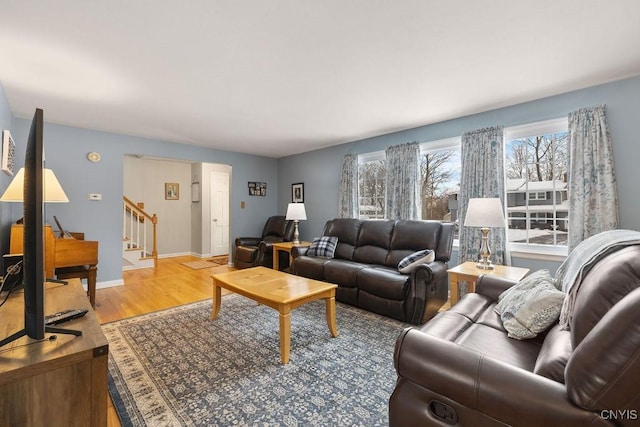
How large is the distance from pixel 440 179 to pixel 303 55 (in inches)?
107

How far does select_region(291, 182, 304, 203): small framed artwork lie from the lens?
19.6 ft

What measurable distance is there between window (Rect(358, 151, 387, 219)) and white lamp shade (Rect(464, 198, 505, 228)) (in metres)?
1.93

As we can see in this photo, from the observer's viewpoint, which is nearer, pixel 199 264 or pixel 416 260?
pixel 416 260

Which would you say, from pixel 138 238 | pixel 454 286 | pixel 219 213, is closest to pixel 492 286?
pixel 454 286

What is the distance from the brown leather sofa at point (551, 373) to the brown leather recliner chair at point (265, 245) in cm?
399

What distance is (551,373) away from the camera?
42.3 inches

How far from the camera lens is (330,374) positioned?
2035 millimetres

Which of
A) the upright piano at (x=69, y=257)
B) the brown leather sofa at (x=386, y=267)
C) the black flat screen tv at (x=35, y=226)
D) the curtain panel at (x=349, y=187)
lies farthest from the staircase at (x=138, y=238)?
the black flat screen tv at (x=35, y=226)

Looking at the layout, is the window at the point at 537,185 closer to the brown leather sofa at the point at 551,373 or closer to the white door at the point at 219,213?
the brown leather sofa at the point at 551,373

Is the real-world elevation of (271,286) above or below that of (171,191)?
below

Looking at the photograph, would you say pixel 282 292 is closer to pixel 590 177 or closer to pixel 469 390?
pixel 469 390

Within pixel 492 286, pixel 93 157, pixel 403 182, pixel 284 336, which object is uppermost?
pixel 93 157

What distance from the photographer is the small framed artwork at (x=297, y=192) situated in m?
5.99

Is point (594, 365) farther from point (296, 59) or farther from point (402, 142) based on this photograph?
point (402, 142)
